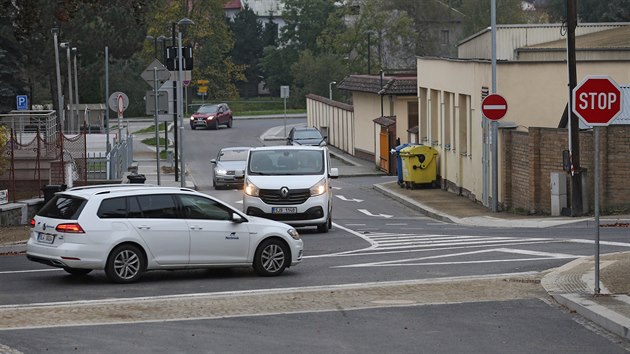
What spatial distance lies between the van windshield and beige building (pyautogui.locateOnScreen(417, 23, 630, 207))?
22.7ft

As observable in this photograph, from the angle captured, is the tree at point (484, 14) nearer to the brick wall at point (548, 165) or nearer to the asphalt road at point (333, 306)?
the brick wall at point (548, 165)

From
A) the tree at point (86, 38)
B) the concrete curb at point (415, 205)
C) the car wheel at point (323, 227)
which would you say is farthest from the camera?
the tree at point (86, 38)

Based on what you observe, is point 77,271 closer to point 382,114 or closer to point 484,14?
point 382,114

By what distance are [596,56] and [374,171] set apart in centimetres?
1986

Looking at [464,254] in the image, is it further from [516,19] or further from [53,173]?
[516,19]

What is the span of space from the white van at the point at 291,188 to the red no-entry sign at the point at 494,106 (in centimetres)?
653

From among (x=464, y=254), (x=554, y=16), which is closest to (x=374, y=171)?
(x=464, y=254)

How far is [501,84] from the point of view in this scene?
111 feet

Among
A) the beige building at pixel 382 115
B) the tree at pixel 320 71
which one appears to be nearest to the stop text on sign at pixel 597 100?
the beige building at pixel 382 115

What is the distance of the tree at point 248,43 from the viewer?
126 metres

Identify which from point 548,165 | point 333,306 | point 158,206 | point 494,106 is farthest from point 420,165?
point 333,306

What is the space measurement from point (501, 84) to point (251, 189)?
10703 mm

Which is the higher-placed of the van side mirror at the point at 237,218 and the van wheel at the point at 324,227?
the van side mirror at the point at 237,218

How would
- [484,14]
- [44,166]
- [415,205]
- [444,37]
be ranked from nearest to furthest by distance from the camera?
[44,166] < [415,205] < [484,14] < [444,37]
